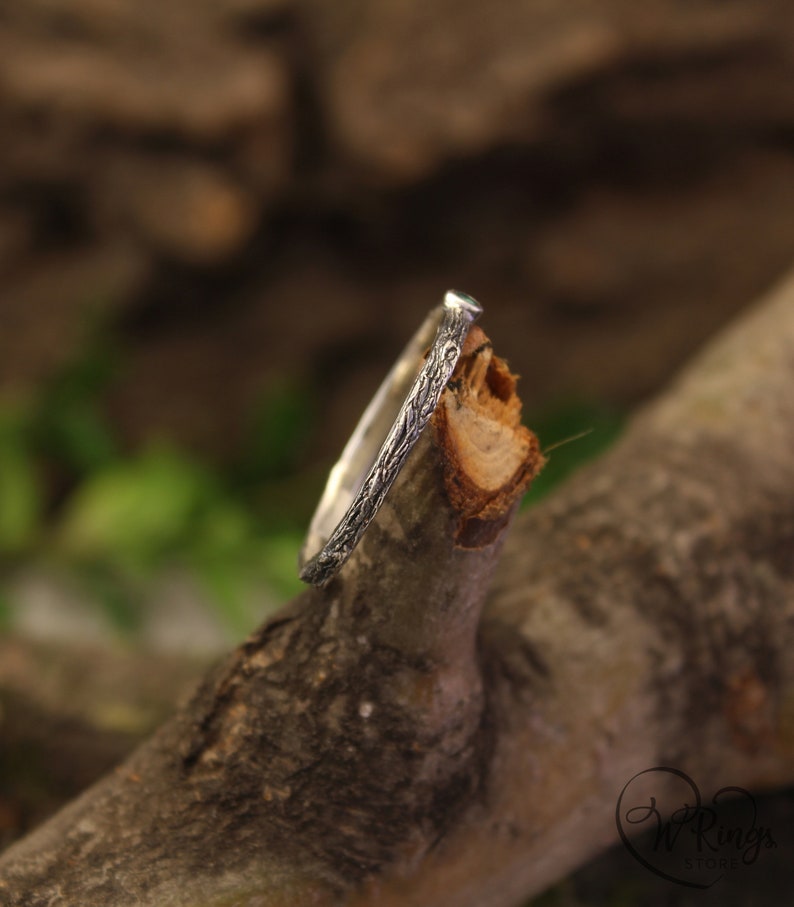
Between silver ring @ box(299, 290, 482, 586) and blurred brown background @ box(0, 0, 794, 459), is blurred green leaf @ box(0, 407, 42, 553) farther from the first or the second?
silver ring @ box(299, 290, 482, 586)

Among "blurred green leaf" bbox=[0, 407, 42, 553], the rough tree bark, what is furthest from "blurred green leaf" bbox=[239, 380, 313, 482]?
the rough tree bark

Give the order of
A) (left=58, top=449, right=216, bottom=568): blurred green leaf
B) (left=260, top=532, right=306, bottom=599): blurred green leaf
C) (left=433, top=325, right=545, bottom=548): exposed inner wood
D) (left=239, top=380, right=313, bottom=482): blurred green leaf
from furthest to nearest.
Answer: (left=239, top=380, right=313, bottom=482): blurred green leaf, (left=58, top=449, right=216, bottom=568): blurred green leaf, (left=260, top=532, right=306, bottom=599): blurred green leaf, (left=433, top=325, right=545, bottom=548): exposed inner wood

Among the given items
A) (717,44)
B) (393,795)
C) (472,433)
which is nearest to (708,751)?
(393,795)

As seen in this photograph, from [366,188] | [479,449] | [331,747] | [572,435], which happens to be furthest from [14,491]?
[479,449]

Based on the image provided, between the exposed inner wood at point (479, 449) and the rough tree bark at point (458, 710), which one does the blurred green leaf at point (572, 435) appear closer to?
the rough tree bark at point (458, 710)

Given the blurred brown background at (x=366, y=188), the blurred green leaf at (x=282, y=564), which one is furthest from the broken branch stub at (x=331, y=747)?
the blurred brown background at (x=366, y=188)

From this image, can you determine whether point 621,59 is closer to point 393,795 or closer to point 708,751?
point 708,751
